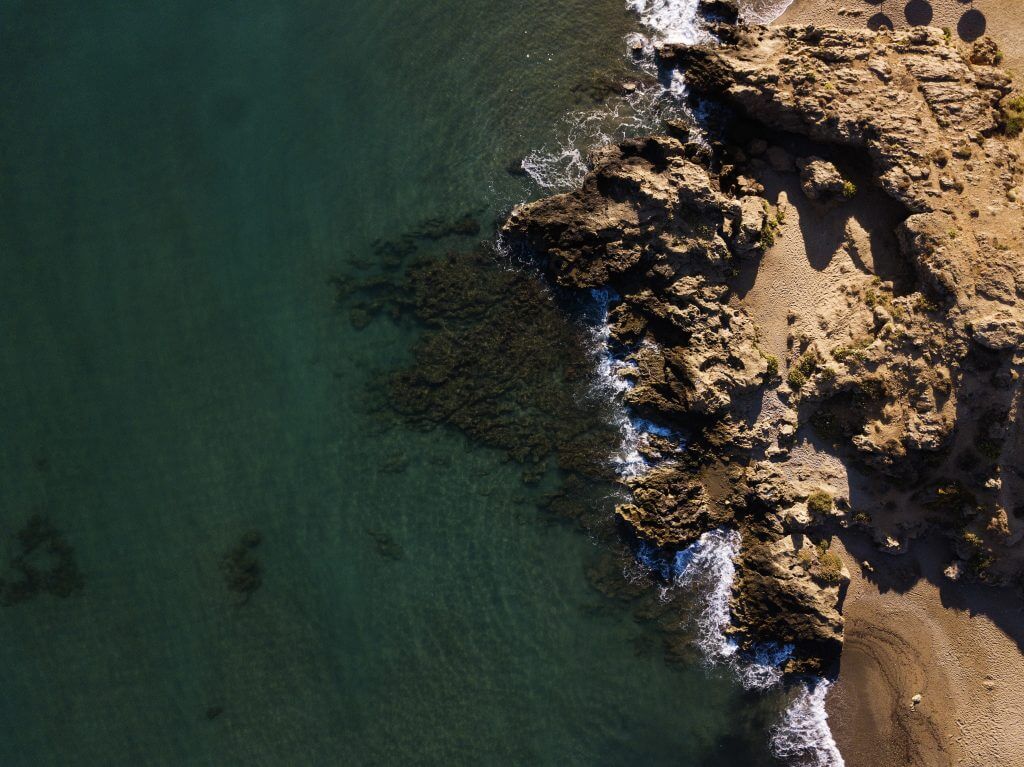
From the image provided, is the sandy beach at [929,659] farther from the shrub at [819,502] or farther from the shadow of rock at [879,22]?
the shadow of rock at [879,22]

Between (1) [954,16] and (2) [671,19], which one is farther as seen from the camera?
(2) [671,19]

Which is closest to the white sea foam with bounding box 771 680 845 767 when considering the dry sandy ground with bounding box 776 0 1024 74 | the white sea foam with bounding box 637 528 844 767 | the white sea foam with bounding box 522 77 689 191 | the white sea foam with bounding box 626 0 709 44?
the white sea foam with bounding box 637 528 844 767

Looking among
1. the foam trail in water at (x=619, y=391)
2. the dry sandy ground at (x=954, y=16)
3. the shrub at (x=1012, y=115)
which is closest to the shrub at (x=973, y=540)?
the foam trail in water at (x=619, y=391)

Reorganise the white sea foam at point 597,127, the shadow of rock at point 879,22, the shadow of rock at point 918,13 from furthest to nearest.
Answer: the white sea foam at point 597,127
the shadow of rock at point 879,22
the shadow of rock at point 918,13

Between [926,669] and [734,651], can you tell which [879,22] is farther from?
[734,651]

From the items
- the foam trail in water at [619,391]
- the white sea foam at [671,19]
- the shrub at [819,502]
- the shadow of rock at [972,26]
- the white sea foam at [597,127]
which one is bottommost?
the shrub at [819,502]

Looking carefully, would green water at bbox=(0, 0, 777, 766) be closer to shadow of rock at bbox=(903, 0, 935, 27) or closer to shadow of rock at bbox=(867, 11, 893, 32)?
shadow of rock at bbox=(867, 11, 893, 32)

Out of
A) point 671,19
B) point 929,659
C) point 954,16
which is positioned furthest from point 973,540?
point 671,19
